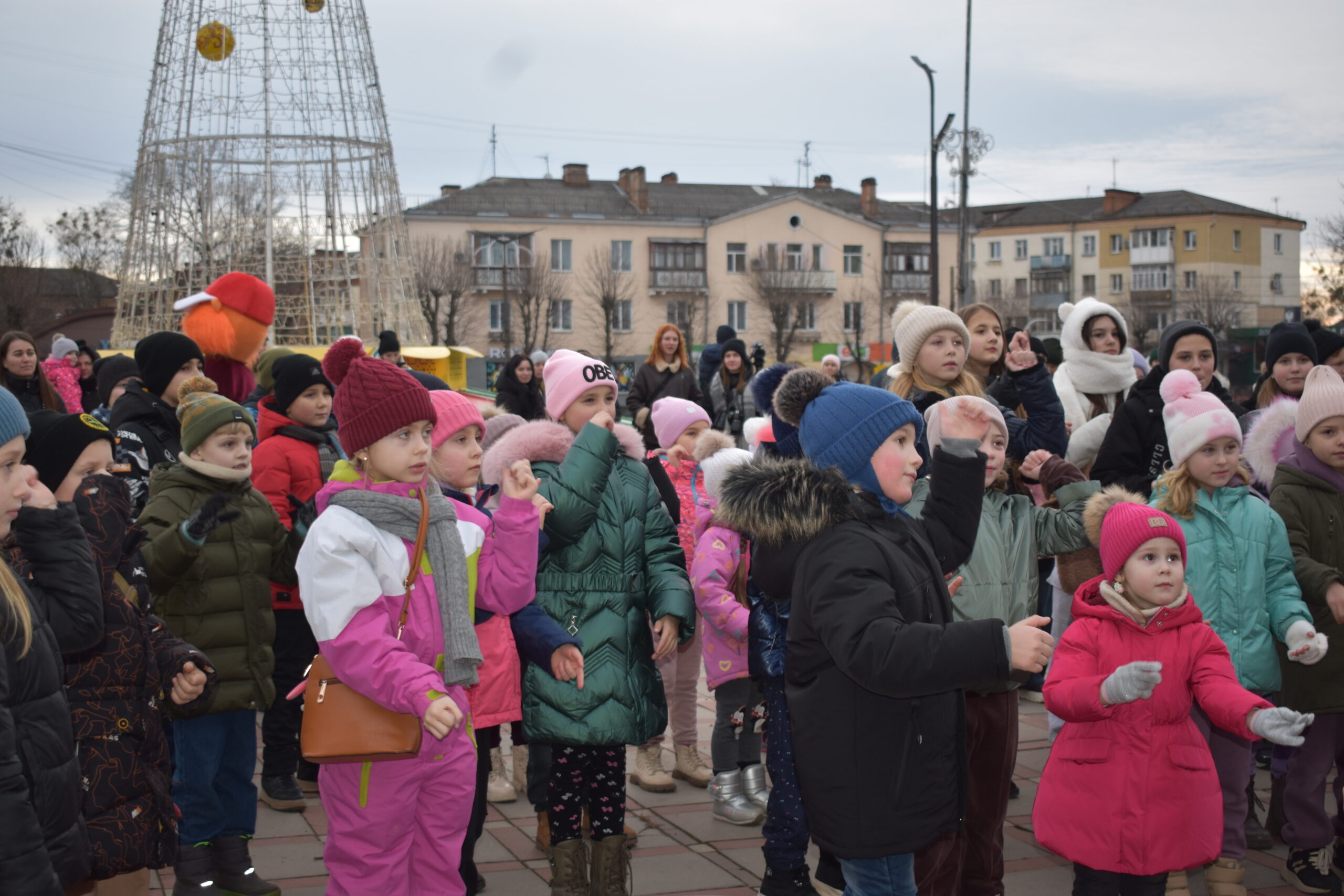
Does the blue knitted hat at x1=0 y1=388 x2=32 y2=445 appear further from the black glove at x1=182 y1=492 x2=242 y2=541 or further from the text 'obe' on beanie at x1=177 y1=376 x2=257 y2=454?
the text 'obe' on beanie at x1=177 y1=376 x2=257 y2=454

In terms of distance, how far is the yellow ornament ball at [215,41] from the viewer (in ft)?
50.9

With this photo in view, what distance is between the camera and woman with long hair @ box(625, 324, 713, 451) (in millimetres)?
9328

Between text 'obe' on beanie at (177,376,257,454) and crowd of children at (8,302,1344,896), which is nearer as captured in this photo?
crowd of children at (8,302,1344,896)

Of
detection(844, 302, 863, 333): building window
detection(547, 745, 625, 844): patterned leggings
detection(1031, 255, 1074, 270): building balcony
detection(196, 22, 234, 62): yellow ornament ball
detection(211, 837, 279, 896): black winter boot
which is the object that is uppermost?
detection(1031, 255, 1074, 270): building balcony

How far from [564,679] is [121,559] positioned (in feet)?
4.78

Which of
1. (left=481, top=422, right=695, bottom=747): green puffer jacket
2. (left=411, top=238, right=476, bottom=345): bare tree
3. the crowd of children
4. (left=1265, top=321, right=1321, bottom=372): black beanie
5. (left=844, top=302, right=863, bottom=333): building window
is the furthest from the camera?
(left=844, top=302, right=863, bottom=333): building window

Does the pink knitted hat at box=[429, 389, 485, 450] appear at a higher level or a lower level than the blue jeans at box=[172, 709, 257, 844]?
higher

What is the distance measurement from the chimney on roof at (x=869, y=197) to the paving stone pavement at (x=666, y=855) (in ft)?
185

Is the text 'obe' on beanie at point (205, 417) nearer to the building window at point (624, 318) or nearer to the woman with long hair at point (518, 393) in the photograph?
the woman with long hair at point (518, 393)

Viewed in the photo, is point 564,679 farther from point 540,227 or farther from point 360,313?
point 540,227

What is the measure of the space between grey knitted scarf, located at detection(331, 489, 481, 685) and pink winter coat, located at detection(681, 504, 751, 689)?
5.02 ft

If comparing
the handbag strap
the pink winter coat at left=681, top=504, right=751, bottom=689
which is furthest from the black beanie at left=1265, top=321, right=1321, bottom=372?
the handbag strap

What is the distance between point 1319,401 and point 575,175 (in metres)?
53.9

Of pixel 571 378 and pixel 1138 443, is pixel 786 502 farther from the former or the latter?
pixel 1138 443
